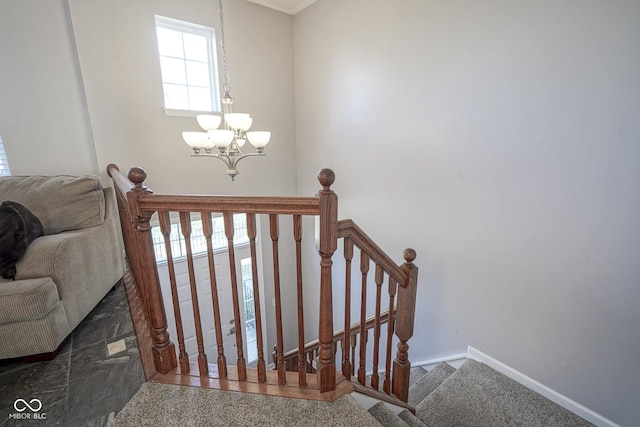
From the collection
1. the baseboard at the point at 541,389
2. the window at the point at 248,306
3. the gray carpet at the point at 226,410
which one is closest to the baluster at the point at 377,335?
the gray carpet at the point at 226,410

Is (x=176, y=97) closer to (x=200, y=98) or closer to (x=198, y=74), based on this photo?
(x=200, y=98)

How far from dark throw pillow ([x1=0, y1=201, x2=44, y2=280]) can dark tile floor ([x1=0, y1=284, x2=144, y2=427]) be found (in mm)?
481

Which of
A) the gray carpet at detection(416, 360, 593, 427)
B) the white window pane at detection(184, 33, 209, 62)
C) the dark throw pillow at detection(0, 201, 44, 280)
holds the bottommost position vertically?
the gray carpet at detection(416, 360, 593, 427)

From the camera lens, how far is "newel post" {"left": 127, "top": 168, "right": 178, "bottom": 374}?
1177 millimetres

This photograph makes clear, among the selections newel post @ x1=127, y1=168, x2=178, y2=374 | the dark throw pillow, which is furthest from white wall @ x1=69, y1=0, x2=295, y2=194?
newel post @ x1=127, y1=168, x2=178, y2=374

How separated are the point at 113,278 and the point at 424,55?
301 cm

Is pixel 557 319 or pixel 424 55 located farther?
pixel 424 55

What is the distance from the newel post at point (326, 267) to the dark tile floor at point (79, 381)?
0.84 meters

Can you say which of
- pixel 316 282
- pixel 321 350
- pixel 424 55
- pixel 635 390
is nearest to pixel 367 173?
pixel 424 55

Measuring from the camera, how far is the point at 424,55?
240 centimetres

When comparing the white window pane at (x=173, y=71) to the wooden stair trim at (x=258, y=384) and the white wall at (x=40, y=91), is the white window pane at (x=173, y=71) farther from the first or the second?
the wooden stair trim at (x=258, y=384)

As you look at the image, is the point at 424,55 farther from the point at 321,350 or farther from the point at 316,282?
the point at 316,282

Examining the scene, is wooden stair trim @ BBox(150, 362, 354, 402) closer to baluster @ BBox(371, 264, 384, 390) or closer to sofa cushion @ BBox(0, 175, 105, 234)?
baluster @ BBox(371, 264, 384, 390)

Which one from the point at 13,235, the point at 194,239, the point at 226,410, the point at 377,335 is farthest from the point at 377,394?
the point at 194,239
